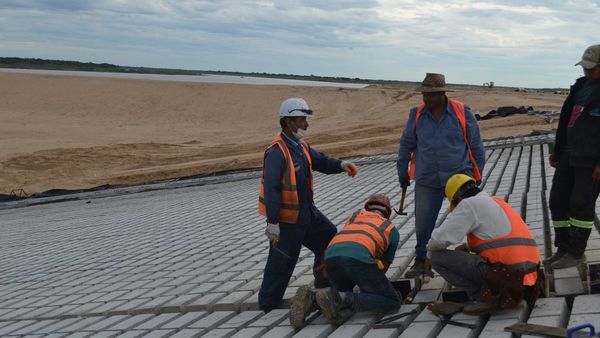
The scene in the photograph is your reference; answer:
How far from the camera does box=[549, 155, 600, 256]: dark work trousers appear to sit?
4.37m

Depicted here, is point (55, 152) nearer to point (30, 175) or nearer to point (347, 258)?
point (30, 175)

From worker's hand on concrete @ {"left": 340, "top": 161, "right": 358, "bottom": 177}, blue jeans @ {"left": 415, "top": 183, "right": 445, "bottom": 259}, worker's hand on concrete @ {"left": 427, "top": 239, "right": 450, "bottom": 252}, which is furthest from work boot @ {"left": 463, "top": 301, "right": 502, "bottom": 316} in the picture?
worker's hand on concrete @ {"left": 340, "top": 161, "right": 358, "bottom": 177}

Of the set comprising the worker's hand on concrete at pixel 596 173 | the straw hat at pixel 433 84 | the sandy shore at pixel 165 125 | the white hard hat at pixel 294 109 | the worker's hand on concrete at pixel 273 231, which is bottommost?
the sandy shore at pixel 165 125

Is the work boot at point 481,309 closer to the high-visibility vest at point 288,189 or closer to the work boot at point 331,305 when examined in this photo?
the work boot at point 331,305

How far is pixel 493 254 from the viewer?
3.93 meters

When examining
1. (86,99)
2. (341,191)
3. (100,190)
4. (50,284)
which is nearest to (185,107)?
(86,99)

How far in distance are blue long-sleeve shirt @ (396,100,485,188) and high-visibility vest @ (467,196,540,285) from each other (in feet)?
2.27

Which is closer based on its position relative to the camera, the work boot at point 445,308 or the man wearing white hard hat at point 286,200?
the work boot at point 445,308

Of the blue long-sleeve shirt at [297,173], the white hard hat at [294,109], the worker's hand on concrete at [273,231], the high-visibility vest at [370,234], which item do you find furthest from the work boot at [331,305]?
the white hard hat at [294,109]

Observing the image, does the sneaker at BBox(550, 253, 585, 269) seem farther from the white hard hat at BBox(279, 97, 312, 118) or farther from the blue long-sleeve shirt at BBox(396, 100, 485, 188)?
the white hard hat at BBox(279, 97, 312, 118)

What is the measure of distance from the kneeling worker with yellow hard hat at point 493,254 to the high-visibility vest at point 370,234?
0.41 m

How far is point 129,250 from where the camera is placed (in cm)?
775

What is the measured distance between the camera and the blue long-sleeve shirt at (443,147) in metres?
4.60

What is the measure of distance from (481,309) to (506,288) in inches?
7.7
